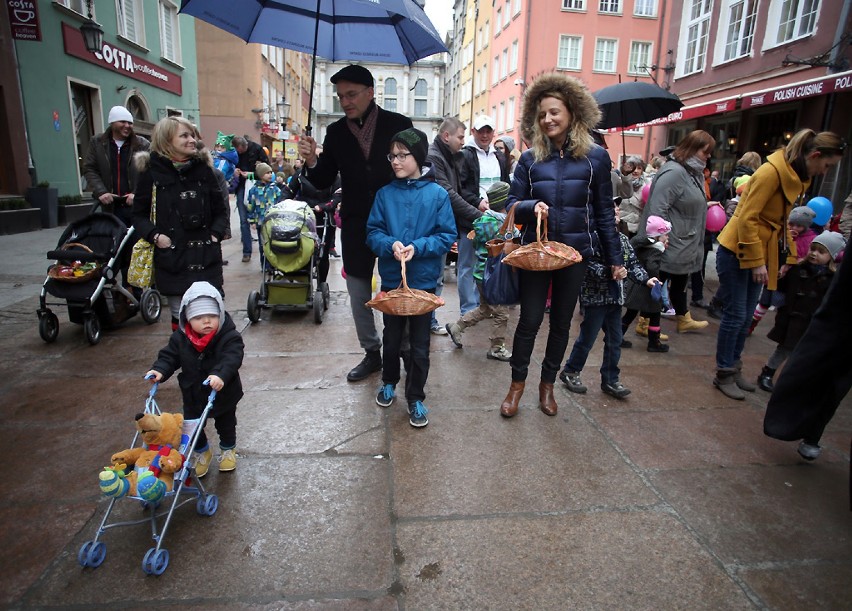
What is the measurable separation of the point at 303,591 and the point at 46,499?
60.1 inches

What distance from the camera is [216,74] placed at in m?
26.8

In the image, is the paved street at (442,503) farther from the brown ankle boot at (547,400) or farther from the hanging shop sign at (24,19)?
the hanging shop sign at (24,19)

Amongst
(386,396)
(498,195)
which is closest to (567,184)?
(498,195)

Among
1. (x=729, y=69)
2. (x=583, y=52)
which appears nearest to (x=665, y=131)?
(x=729, y=69)

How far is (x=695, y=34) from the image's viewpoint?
56.3 ft

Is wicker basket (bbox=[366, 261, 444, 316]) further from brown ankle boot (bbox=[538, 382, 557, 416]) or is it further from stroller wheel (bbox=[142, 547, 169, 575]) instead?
stroller wheel (bbox=[142, 547, 169, 575])

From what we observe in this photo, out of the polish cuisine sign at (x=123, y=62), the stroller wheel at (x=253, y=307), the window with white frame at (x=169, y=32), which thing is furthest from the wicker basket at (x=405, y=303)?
the window with white frame at (x=169, y=32)

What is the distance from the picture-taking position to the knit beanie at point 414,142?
3.40 meters

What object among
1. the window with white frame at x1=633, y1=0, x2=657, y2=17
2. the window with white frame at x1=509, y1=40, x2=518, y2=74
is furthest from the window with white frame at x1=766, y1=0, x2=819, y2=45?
the window with white frame at x1=509, y1=40, x2=518, y2=74

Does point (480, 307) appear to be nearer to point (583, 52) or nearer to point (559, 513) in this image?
point (559, 513)

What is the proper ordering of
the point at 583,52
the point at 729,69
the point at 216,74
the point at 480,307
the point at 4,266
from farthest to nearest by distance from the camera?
1. the point at 583,52
2. the point at 216,74
3. the point at 729,69
4. the point at 4,266
5. the point at 480,307

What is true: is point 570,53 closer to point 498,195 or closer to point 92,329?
point 498,195

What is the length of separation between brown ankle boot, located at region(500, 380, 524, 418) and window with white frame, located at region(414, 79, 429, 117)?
8522cm

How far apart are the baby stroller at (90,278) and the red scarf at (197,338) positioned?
2798 mm
